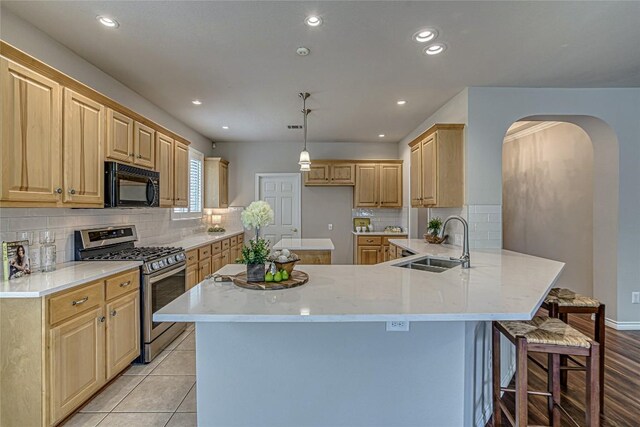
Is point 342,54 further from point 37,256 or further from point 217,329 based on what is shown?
point 37,256

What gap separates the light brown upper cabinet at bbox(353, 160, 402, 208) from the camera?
6242 millimetres

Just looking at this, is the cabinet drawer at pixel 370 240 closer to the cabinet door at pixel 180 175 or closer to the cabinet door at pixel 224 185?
the cabinet door at pixel 224 185

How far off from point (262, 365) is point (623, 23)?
11.4ft

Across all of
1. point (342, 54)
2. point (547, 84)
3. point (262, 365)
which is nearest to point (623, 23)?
point (547, 84)

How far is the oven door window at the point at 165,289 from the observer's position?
2.94 m

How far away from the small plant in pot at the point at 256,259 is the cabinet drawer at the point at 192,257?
237 centimetres

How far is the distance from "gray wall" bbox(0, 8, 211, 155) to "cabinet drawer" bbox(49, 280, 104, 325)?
1818 millimetres

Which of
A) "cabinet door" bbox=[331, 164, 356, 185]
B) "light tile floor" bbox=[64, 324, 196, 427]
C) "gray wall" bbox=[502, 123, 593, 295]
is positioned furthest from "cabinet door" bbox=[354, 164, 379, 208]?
"light tile floor" bbox=[64, 324, 196, 427]

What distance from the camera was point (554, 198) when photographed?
15.6 ft

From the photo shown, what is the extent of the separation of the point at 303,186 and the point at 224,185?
5.24 ft

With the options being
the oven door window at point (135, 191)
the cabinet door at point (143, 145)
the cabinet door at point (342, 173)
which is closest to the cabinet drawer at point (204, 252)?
the oven door window at point (135, 191)

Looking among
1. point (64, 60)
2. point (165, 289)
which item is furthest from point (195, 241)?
point (64, 60)

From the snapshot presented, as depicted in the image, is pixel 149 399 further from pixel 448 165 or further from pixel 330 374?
pixel 448 165

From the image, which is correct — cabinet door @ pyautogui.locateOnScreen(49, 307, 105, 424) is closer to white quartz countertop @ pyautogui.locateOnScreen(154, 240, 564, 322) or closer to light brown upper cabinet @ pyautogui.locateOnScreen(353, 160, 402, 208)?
white quartz countertop @ pyautogui.locateOnScreen(154, 240, 564, 322)
